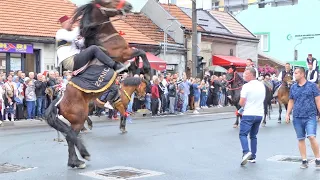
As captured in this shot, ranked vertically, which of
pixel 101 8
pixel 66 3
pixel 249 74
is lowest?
pixel 249 74

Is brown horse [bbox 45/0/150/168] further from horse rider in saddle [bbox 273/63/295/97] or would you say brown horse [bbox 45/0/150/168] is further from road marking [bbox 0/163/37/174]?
horse rider in saddle [bbox 273/63/295/97]

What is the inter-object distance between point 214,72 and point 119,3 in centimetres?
2609

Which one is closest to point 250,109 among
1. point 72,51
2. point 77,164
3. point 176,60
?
point 77,164

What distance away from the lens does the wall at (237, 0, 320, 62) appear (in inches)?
2056

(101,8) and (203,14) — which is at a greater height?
(203,14)

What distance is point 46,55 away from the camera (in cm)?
2594

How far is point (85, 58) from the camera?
31.0 feet

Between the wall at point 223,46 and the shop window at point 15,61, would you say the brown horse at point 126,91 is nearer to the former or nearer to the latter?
the shop window at point 15,61

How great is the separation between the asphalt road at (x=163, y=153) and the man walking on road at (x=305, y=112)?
0.38 meters

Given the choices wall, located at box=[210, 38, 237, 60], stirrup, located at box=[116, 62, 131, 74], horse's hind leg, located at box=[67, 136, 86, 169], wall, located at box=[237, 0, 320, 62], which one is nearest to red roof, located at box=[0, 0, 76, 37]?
wall, located at box=[210, 38, 237, 60]

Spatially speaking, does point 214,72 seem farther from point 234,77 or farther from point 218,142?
point 218,142

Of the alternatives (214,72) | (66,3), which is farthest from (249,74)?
(214,72)

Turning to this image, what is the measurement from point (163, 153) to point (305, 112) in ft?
10.3

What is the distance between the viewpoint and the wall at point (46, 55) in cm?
2572
